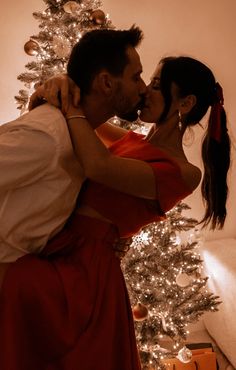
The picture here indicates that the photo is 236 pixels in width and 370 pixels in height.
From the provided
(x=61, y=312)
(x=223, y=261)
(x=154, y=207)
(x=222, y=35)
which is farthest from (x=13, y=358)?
(x=222, y=35)

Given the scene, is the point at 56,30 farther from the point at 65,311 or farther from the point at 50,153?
the point at 65,311

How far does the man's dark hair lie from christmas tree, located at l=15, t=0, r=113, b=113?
834 mm

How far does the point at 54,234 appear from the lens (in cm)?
95

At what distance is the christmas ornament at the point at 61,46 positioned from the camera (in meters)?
1.78

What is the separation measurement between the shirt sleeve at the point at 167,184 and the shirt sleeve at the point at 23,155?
11.6 inches

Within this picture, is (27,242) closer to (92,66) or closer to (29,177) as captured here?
(29,177)

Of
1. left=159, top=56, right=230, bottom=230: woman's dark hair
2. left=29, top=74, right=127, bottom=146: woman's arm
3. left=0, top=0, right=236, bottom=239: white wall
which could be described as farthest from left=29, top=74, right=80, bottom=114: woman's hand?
left=0, top=0, right=236, bottom=239: white wall

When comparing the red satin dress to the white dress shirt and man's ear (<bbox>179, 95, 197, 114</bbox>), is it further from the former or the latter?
man's ear (<bbox>179, 95, 197, 114</bbox>)

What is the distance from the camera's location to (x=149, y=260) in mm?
1922

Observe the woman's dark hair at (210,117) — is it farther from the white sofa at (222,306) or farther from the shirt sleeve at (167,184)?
the white sofa at (222,306)

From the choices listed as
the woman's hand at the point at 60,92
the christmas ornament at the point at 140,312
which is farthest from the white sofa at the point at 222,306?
the woman's hand at the point at 60,92

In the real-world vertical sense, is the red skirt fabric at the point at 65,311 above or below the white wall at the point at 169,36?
below

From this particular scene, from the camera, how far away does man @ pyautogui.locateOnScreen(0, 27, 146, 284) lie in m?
0.83

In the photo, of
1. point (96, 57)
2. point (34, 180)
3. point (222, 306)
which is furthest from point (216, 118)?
point (222, 306)
